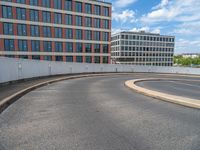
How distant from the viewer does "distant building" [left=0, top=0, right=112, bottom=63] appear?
36875 mm

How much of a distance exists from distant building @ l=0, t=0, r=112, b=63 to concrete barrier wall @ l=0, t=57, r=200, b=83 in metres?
16.1

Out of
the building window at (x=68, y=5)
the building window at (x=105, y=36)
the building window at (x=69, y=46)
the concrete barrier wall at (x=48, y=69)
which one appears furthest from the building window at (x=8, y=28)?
the building window at (x=105, y=36)

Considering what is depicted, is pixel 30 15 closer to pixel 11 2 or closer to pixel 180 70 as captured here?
pixel 11 2

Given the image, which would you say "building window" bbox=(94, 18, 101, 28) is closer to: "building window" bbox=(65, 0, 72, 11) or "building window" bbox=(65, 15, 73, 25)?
"building window" bbox=(65, 15, 73, 25)

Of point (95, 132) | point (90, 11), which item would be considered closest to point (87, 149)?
point (95, 132)

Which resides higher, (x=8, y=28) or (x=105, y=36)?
(x=105, y=36)

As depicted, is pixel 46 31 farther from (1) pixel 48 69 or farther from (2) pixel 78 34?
(1) pixel 48 69

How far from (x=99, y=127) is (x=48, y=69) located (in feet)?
51.9

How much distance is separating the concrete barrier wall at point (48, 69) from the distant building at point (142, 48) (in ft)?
201

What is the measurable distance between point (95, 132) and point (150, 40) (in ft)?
349

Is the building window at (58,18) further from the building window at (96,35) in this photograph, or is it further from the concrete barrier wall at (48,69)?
the concrete barrier wall at (48,69)

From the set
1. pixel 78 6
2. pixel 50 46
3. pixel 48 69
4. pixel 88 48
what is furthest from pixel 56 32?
pixel 48 69

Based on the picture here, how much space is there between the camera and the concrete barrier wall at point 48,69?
10.9 metres

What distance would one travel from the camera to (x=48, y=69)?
62.3 ft
